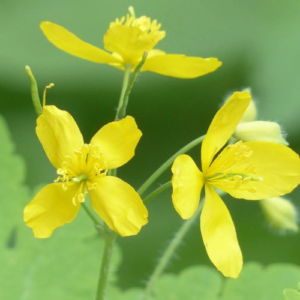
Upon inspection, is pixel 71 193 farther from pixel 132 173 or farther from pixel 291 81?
pixel 291 81

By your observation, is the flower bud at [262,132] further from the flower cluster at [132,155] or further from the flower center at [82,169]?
the flower center at [82,169]

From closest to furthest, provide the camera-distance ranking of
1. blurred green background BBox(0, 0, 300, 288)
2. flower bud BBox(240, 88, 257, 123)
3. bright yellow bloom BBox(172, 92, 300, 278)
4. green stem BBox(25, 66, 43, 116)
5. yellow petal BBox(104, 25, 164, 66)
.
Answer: green stem BBox(25, 66, 43, 116)
bright yellow bloom BBox(172, 92, 300, 278)
yellow petal BBox(104, 25, 164, 66)
flower bud BBox(240, 88, 257, 123)
blurred green background BBox(0, 0, 300, 288)

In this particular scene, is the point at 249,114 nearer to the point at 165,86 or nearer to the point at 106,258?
the point at 106,258

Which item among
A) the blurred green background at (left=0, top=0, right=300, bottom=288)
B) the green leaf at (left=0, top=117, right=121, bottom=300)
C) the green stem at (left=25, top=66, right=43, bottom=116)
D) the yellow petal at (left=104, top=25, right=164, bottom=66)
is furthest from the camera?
the blurred green background at (left=0, top=0, right=300, bottom=288)

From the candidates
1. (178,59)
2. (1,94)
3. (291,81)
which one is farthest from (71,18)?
(178,59)

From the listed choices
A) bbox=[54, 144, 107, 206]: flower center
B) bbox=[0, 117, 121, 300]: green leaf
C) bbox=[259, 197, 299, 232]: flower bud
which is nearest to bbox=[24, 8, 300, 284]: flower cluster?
bbox=[54, 144, 107, 206]: flower center

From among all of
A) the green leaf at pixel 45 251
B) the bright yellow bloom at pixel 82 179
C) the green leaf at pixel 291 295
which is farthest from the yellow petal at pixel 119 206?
the green leaf at pixel 45 251

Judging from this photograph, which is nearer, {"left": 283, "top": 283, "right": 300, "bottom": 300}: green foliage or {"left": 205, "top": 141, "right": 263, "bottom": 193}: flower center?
{"left": 283, "top": 283, "right": 300, "bottom": 300}: green foliage

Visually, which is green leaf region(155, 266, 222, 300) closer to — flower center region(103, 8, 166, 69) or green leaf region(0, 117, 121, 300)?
green leaf region(0, 117, 121, 300)
